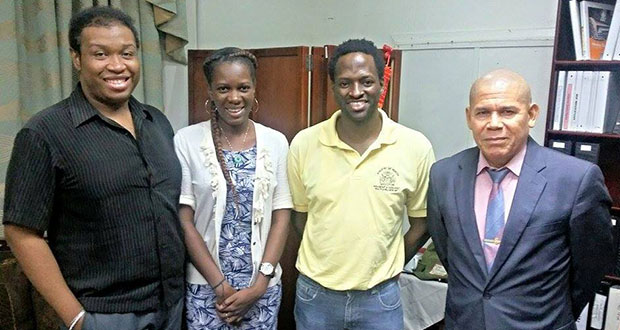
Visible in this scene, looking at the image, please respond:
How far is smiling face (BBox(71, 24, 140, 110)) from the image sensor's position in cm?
134

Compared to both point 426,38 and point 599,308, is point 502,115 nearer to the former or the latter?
point 599,308

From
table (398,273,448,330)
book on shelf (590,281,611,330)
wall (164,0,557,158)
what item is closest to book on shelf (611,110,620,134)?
wall (164,0,557,158)

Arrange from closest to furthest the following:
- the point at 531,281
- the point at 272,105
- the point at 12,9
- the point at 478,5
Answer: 1. the point at 531,281
2. the point at 12,9
3. the point at 272,105
4. the point at 478,5

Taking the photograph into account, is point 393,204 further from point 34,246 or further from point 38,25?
point 38,25

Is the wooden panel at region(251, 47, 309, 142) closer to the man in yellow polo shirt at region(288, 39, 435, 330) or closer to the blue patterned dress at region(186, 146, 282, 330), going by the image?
the man in yellow polo shirt at region(288, 39, 435, 330)

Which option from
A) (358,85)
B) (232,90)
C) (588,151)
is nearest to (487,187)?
(358,85)

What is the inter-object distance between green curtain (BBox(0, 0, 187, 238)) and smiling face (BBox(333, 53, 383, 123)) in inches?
51.8

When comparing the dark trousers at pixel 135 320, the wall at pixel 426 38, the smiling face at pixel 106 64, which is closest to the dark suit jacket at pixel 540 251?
the dark trousers at pixel 135 320

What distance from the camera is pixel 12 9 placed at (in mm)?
2064

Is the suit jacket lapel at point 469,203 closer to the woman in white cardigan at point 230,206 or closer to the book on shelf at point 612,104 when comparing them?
the woman in white cardigan at point 230,206

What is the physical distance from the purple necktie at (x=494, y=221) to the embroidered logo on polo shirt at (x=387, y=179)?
309 mm

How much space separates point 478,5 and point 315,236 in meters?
1.98

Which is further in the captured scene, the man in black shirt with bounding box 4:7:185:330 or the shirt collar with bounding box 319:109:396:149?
the shirt collar with bounding box 319:109:396:149

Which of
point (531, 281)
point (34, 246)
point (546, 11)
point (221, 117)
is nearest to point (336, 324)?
point (531, 281)
